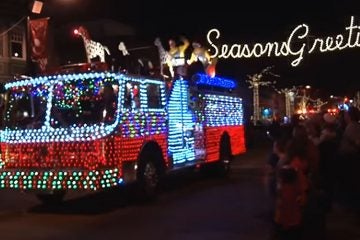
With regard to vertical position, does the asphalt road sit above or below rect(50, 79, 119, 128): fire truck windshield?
below

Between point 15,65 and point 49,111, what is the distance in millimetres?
17089

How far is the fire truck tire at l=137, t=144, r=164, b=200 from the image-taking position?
12.3m

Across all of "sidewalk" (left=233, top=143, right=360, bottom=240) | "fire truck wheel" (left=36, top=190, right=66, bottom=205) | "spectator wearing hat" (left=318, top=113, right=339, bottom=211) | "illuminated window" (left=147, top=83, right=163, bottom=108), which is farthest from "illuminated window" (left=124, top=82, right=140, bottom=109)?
"sidewalk" (left=233, top=143, right=360, bottom=240)

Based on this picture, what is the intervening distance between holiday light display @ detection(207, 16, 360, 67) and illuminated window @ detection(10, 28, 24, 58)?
10673 millimetres

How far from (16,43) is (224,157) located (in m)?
14.7

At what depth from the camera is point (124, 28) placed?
1572 inches

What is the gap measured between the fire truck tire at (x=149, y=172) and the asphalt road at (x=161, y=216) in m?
0.24

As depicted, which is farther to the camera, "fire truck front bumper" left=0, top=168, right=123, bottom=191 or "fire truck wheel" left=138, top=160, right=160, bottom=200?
"fire truck wheel" left=138, top=160, right=160, bottom=200

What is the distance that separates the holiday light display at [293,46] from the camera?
20.0m

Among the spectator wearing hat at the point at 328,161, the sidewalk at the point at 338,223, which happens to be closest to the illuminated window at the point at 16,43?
the sidewalk at the point at 338,223

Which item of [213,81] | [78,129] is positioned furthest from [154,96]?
[213,81]

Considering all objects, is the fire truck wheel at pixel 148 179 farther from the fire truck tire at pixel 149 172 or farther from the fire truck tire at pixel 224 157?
the fire truck tire at pixel 224 157

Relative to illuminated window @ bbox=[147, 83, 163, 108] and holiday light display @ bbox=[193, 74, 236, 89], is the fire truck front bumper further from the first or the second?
holiday light display @ bbox=[193, 74, 236, 89]

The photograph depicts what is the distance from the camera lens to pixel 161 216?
11031 millimetres
